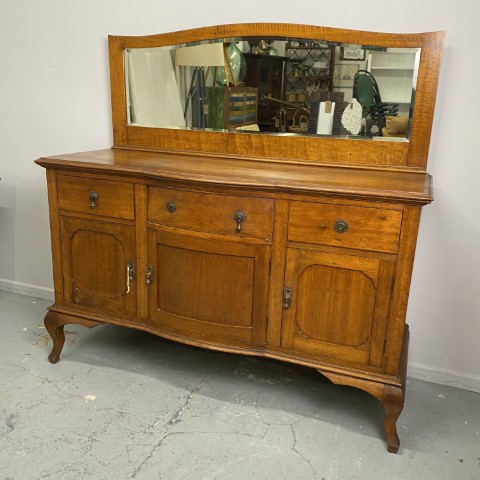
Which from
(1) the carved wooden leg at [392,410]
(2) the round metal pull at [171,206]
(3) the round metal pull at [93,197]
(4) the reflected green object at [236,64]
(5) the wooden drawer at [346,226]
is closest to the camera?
(5) the wooden drawer at [346,226]

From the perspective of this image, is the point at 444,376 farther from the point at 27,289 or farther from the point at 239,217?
the point at 27,289

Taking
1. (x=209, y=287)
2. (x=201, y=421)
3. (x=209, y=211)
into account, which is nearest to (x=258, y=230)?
(x=209, y=211)

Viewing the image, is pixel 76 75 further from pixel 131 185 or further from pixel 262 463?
pixel 262 463

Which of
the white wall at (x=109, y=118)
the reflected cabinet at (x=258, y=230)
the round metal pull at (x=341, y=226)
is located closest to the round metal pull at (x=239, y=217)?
the reflected cabinet at (x=258, y=230)

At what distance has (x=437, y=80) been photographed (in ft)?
6.06

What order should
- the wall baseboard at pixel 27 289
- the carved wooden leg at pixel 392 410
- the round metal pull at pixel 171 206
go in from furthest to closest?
the wall baseboard at pixel 27 289, the round metal pull at pixel 171 206, the carved wooden leg at pixel 392 410

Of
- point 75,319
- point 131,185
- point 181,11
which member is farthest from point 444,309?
point 181,11

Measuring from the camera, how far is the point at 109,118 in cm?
248

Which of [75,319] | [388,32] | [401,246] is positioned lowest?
[75,319]

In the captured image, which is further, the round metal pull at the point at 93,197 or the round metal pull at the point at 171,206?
the round metal pull at the point at 93,197

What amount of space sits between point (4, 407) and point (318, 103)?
171 centimetres

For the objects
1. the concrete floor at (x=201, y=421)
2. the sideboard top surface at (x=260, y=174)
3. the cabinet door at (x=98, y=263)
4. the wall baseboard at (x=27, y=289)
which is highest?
the sideboard top surface at (x=260, y=174)

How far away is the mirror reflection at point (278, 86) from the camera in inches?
74.9

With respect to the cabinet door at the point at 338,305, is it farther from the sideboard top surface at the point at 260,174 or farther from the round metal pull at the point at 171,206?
the round metal pull at the point at 171,206
